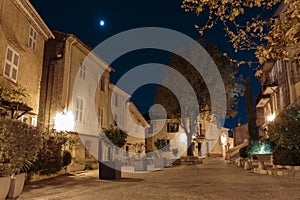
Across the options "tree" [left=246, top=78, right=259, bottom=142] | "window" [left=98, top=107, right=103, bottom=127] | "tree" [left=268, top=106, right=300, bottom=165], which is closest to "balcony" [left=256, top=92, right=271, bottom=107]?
"tree" [left=246, top=78, right=259, bottom=142]

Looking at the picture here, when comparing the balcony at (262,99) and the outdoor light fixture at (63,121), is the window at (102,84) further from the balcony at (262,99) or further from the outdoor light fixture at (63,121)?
the balcony at (262,99)

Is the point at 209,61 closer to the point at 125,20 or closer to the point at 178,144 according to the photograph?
the point at 178,144

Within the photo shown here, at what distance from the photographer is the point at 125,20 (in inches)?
2454

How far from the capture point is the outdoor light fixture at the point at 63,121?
18.0m

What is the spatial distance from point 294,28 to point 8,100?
1249cm

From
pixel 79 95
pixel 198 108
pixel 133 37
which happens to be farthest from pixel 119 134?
pixel 133 37

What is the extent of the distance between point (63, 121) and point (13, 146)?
38.2 ft

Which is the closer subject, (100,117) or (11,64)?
(11,64)

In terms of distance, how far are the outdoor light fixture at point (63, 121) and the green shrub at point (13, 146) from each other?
35.9 feet

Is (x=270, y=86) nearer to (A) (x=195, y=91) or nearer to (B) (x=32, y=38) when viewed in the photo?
(A) (x=195, y=91)

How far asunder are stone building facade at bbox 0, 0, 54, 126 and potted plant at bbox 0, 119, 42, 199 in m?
5.62

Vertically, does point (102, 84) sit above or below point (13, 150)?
above

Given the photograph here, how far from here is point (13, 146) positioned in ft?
21.5

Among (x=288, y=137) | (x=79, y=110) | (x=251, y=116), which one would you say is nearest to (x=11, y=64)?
(x=79, y=110)
